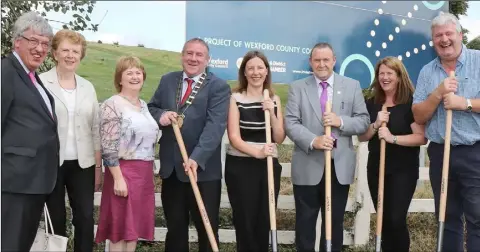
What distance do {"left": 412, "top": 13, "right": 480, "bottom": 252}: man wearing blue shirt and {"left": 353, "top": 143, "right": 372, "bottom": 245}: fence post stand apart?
1146 millimetres

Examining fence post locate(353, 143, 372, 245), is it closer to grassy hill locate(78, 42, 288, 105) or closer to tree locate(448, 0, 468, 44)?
grassy hill locate(78, 42, 288, 105)

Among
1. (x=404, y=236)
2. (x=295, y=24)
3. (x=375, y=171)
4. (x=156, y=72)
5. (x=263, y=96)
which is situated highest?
(x=295, y=24)

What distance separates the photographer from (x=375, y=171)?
4113 mm

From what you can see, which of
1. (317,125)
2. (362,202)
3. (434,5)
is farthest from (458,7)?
(317,125)

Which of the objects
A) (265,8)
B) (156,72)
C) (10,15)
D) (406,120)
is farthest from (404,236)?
(10,15)

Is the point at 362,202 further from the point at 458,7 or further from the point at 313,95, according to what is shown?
the point at 458,7

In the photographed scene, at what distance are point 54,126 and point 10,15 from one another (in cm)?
218

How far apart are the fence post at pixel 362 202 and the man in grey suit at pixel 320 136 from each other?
1.12 metres

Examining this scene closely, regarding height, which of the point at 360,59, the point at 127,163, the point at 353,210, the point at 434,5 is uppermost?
the point at 434,5

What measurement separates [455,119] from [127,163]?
2388 millimetres

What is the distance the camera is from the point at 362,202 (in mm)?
5066

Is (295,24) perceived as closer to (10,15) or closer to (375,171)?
(375,171)

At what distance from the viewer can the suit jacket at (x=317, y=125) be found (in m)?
3.78

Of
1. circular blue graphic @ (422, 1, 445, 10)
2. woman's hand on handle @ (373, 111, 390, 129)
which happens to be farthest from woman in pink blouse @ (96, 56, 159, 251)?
A: circular blue graphic @ (422, 1, 445, 10)
